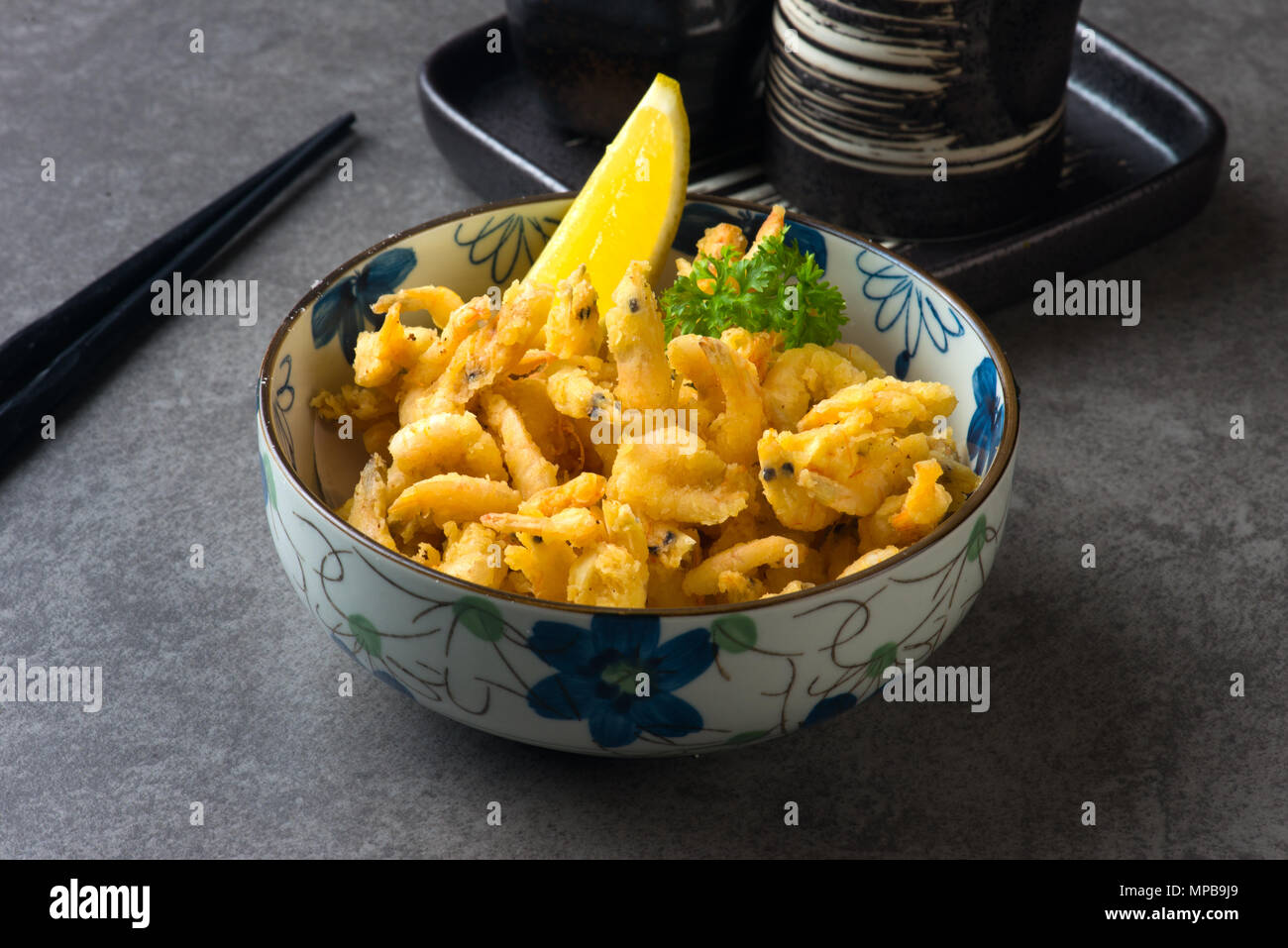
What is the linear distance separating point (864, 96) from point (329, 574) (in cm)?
100

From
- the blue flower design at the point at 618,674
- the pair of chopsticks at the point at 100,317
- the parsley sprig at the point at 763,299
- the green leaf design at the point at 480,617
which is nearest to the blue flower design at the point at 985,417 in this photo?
the parsley sprig at the point at 763,299

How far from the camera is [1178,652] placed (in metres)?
1.33

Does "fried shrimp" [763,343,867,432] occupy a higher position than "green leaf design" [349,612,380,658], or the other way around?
"fried shrimp" [763,343,867,432]

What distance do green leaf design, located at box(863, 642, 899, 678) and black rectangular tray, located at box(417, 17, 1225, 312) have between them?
0.71 m

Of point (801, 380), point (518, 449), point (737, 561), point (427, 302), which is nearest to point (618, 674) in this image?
point (737, 561)

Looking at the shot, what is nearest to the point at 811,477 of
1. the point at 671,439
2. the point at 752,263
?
the point at 671,439

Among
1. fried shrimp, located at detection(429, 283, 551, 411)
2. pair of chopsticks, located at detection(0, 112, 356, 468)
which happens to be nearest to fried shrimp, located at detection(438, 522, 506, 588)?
fried shrimp, located at detection(429, 283, 551, 411)

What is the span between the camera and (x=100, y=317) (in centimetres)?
170

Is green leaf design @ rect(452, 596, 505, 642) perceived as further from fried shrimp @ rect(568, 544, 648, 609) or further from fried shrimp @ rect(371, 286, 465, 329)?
fried shrimp @ rect(371, 286, 465, 329)

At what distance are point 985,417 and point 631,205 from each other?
40cm

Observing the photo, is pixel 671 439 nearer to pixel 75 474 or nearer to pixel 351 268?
pixel 351 268

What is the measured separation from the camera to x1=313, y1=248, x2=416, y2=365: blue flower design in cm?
128

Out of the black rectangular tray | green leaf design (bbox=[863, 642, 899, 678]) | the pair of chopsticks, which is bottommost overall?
the pair of chopsticks

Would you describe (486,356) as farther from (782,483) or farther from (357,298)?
(782,483)
